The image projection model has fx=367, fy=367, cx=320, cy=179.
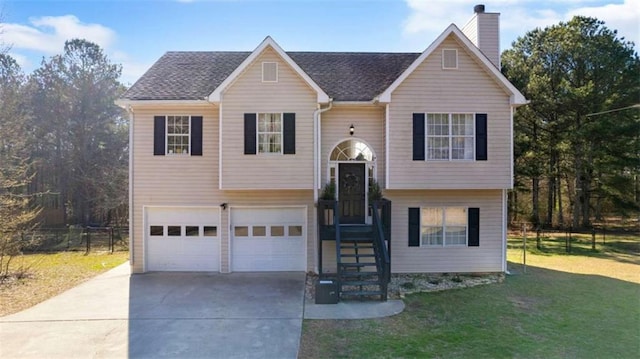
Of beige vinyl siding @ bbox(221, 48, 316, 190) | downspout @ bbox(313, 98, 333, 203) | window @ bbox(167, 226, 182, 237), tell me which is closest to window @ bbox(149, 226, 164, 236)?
window @ bbox(167, 226, 182, 237)

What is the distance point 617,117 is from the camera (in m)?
21.8

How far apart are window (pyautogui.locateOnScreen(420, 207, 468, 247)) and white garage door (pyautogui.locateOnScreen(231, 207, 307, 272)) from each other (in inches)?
167

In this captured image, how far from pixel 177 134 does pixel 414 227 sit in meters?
8.78

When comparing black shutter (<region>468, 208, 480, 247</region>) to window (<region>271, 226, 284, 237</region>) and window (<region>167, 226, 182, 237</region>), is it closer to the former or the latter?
window (<region>271, 226, 284, 237</region>)

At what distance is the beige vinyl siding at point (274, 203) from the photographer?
12758 mm

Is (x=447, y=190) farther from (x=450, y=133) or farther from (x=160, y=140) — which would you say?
(x=160, y=140)

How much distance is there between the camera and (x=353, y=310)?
8.96 meters

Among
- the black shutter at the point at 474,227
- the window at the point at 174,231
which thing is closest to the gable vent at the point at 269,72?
the window at the point at 174,231

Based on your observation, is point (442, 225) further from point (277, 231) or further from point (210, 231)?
point (210, 231)

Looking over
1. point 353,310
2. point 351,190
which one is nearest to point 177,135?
point 351,190

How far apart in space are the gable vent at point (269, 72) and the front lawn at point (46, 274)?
348 inches

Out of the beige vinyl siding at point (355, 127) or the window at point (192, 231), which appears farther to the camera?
the window at point (192, 231)

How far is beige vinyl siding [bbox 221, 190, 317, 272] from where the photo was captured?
12.8m

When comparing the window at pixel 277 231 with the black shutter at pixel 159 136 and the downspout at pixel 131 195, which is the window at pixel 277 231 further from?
the downspout at pixel 131 195
